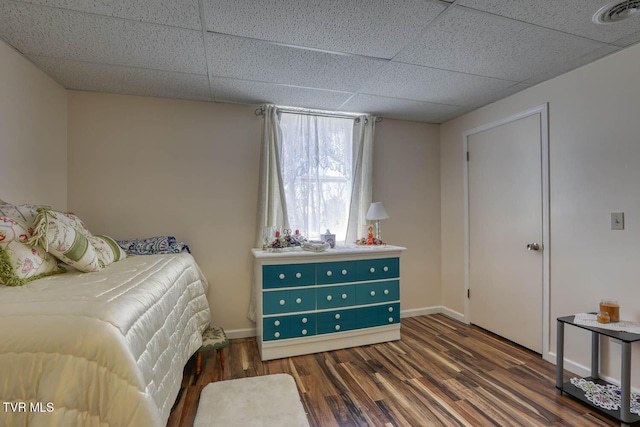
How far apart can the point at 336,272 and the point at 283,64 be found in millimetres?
1789

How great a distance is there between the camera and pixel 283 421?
1.74 meters

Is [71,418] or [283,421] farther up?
[71,418]

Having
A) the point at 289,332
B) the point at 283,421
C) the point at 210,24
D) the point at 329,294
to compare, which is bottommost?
the point at 283,421

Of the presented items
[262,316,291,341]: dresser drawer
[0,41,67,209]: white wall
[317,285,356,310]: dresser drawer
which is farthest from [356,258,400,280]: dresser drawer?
[0,41,67,209]: white wall

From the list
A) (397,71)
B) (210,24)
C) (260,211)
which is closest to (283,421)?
(260,211)

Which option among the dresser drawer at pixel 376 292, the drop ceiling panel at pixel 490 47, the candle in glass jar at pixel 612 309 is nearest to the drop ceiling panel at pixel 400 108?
the drop ceiling panel at pixel 490 47

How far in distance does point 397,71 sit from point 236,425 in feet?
8.76

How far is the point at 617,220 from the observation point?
2.05 meters

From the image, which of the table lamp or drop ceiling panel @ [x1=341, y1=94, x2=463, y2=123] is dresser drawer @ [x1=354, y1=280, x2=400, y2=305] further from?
drop ceiling panel @ [x1=341, y1=94, x2=463, y2=123]

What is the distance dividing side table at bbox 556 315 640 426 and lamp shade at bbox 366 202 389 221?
162 centimetres

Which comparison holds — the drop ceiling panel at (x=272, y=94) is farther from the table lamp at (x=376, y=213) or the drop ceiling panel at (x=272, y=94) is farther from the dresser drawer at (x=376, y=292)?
the dresser drawer at (x=376, y=292)

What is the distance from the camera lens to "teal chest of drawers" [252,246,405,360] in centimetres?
255

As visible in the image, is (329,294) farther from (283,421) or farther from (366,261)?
(283,421)

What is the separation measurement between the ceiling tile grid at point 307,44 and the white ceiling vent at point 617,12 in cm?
5
